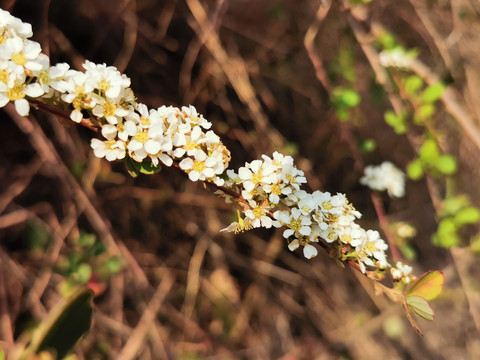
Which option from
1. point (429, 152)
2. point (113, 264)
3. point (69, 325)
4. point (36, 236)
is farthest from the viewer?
point (36, 236)

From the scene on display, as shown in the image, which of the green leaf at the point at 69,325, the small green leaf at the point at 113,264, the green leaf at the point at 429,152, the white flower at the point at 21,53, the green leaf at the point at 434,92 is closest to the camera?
the white flower at the point at 21,53

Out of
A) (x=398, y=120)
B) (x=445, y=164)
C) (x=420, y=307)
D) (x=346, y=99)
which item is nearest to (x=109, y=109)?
(x=420, y=307)

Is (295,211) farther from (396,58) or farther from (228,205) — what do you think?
(228,205)

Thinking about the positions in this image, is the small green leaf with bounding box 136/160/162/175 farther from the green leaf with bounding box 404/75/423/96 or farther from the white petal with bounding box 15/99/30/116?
the green leaf with bounding box 404/75/423/96

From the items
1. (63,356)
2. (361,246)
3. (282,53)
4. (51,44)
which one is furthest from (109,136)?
(282,53)

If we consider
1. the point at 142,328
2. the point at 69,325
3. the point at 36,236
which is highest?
the point at 69,325

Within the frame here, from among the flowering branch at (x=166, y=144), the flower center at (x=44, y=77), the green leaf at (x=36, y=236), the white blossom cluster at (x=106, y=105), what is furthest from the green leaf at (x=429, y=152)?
the green leaf at (x=36, y=236)

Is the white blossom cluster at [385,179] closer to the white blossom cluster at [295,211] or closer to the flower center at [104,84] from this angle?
the white blossom cluster at [295,211]

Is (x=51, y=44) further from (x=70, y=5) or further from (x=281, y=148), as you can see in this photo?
(x=281, y=148)
